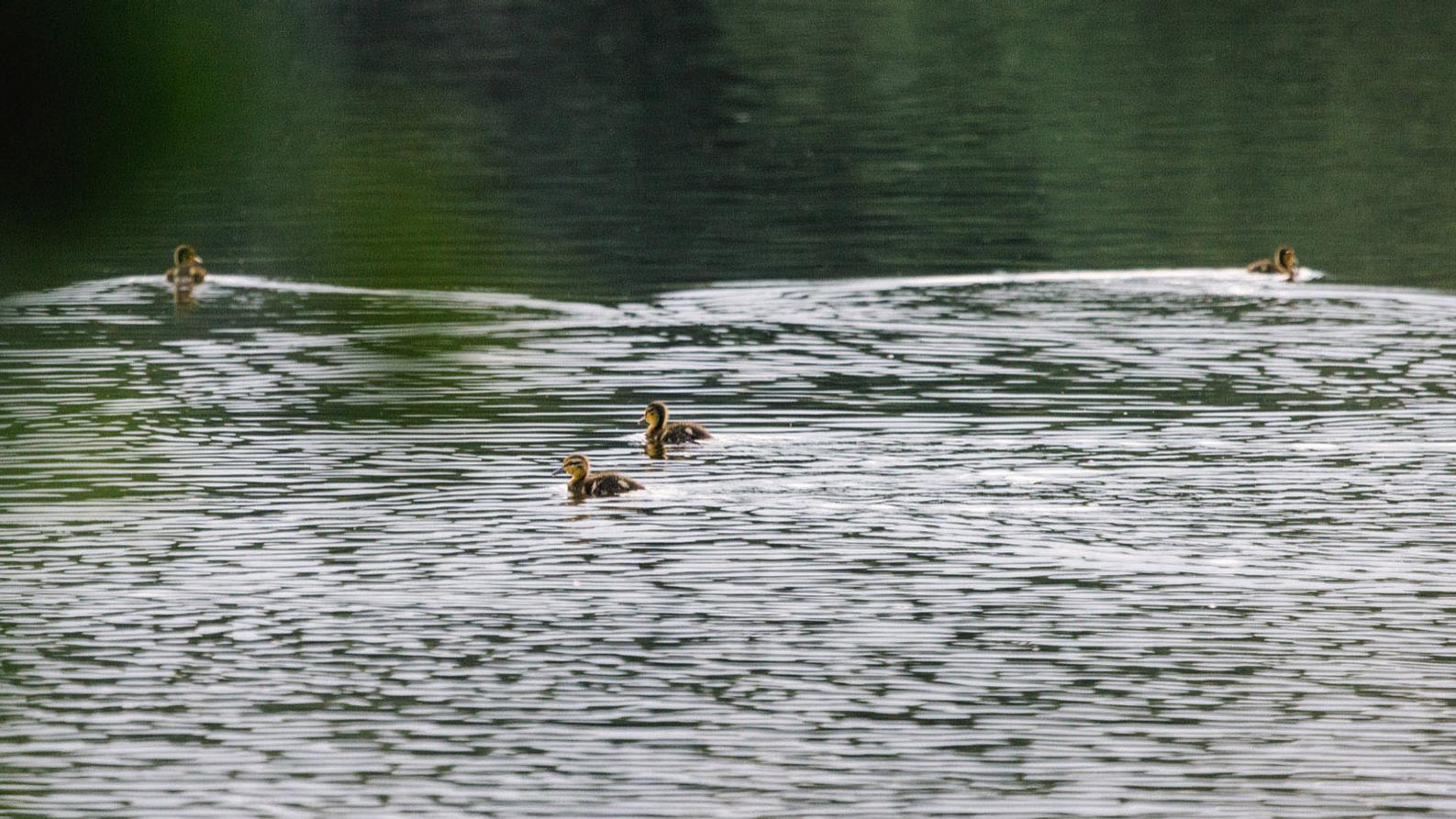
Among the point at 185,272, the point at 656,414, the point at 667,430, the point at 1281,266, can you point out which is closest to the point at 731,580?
the point at 667,430

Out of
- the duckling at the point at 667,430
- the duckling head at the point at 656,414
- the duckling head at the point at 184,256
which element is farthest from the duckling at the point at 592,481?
the duckling head at the point at 184,256

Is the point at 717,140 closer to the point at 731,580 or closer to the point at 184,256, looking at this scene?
the point at 184,256

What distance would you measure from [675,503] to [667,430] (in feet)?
5.97

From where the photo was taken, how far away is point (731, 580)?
13.7m

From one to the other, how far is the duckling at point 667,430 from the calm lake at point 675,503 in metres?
0.33

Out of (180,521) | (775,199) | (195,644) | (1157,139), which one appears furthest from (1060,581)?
(1157,139)

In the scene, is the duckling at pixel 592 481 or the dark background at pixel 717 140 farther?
the duckling at pixel 592 481

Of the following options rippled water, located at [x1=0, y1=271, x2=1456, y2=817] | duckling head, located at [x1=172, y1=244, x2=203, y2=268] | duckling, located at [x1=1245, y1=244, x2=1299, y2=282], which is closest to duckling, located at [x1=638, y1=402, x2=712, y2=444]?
rippled water, located at [x1=0, y1=271, x2=1456, y2=817]

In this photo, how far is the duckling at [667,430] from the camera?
1781cm

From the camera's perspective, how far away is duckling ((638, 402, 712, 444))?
17.8 m

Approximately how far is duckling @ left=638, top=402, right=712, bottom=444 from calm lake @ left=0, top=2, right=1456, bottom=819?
330mm

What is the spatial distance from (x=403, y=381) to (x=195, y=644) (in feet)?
27.9

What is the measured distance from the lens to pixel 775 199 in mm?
35656

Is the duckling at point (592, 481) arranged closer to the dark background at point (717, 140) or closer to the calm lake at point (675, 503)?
the calm lake at point (675, 503)
